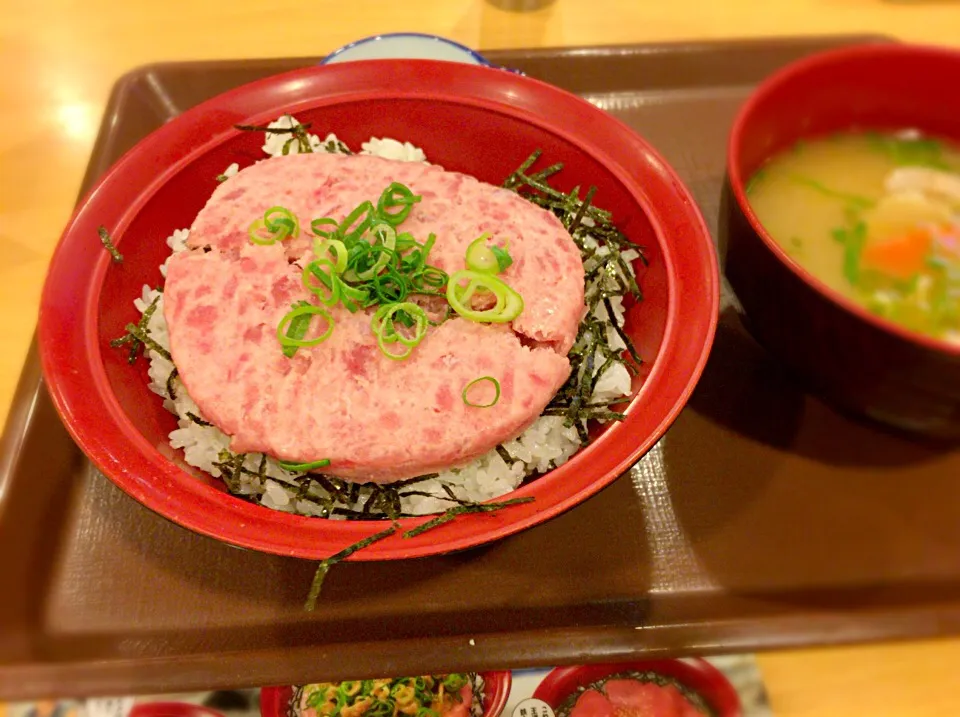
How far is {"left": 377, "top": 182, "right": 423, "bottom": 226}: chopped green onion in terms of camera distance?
5.33ft

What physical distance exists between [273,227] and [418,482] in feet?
2.34

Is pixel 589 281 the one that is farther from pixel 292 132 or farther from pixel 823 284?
pixel 292 132

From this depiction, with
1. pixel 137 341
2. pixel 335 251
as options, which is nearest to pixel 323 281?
pixel 335 251

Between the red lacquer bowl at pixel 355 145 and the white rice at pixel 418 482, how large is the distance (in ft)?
0.16

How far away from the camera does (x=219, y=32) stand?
2.82m

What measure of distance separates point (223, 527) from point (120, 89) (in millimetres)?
1870

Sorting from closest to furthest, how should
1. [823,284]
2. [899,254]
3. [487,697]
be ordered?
[823,284]
[899,254]
[487,697]

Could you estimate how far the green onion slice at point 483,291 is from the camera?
1.47 metres

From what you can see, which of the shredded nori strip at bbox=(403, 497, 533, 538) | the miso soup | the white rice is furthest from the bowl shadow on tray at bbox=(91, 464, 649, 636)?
the miso soup

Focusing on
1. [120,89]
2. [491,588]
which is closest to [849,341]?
[491,588]

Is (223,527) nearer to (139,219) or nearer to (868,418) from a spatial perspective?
(139,219)

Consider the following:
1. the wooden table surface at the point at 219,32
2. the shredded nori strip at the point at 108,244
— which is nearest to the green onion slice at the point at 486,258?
the shredded nori strip at the point at 108,244

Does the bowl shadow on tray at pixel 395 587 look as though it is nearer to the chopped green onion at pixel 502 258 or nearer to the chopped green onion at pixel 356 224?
the chopped green onion at pixel 502 258

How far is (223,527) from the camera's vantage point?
1278 mm
